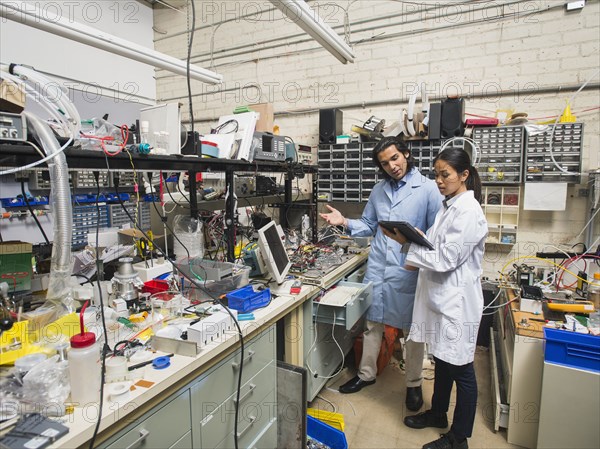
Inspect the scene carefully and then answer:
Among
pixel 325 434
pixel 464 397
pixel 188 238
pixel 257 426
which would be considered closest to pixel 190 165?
pixel 188 238

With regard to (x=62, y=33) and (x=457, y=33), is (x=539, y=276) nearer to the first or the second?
(x=457, y=33)

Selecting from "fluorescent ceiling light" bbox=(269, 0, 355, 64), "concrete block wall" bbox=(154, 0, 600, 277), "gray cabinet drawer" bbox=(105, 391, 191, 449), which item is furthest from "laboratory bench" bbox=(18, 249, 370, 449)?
"concrete block wall" bbox=(154, 0, 600, 277)

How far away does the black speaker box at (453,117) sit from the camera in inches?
107

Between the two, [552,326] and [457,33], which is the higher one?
[457,33]

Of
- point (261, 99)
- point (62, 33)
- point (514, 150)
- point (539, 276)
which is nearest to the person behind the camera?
point (62, 33)

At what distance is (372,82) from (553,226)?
197cm

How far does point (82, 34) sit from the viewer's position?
5.60ft

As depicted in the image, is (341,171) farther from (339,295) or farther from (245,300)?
(245,300)

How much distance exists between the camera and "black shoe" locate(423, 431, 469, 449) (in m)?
1.72

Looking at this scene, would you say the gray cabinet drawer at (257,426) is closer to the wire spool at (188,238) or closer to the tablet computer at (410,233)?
the wire spool at (188,238)

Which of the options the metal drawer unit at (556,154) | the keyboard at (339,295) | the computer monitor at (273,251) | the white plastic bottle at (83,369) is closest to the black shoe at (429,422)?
the keyboard at (339,295)

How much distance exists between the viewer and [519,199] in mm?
2840

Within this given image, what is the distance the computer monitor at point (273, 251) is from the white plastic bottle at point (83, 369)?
84 cm

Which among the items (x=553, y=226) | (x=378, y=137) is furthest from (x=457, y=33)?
(x=553, y=226)
